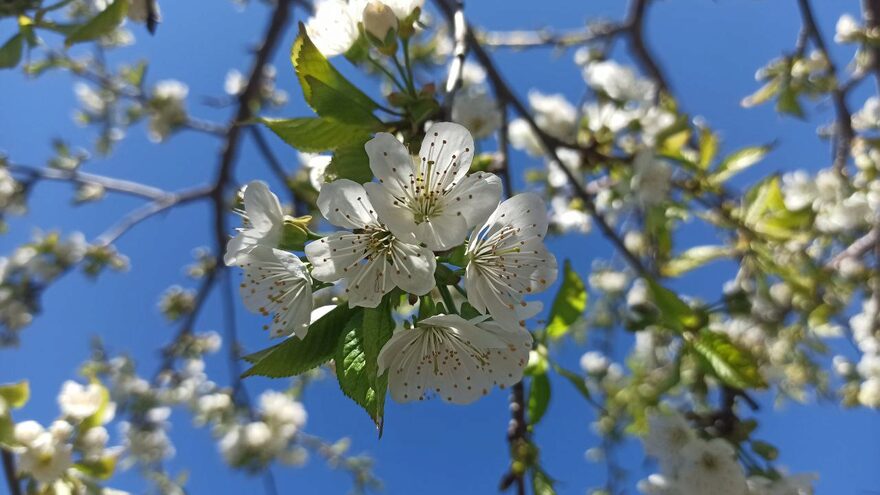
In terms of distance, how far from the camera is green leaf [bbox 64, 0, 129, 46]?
4.35ft

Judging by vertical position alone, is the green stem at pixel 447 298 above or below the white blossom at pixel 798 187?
below

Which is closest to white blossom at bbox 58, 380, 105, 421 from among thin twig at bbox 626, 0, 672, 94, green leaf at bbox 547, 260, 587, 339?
green leaf at bbox 547, 260, 587, 339

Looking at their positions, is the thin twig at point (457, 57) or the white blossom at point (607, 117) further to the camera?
the white blossom at point (607, 117)

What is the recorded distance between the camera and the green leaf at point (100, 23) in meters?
1.33

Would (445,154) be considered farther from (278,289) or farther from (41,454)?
(41,454)

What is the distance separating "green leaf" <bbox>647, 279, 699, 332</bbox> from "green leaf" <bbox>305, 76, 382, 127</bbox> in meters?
0.84

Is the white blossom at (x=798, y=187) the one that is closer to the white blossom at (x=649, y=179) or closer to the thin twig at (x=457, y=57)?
the white blossom at (x=649, y=179)

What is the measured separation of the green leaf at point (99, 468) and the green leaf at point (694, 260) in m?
1.91

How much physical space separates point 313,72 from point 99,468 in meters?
1.42

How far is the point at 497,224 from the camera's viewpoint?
3.00ft

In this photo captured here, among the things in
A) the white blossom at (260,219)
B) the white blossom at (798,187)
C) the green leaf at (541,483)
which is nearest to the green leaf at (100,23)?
the white blossom at (260,219)

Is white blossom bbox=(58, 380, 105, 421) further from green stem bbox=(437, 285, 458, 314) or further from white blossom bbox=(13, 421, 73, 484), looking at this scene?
green stem bbox=(437, 285, 458, 314)

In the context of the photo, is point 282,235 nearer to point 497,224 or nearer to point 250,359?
point 250,359

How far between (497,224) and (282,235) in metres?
0.33
